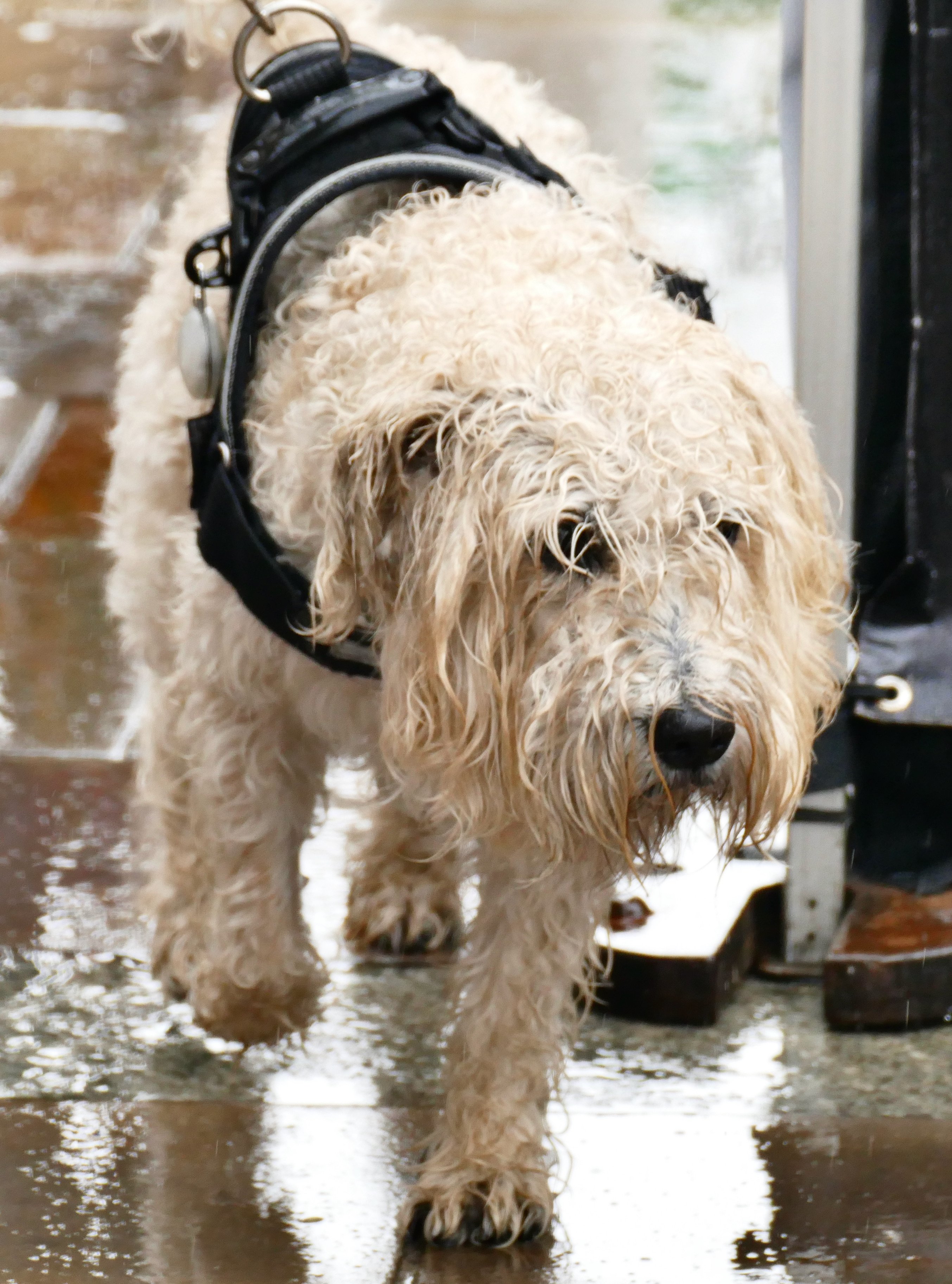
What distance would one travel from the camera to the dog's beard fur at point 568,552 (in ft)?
9.16

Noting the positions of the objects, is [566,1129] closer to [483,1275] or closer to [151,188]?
[483,1275]

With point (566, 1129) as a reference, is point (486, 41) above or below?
above

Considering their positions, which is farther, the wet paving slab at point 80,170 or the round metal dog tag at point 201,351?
the wet paving slab at point 80,170

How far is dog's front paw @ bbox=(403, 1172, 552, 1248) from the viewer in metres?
3.32

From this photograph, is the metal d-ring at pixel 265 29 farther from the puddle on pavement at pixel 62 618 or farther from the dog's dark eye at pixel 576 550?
the puddle on pavement at pixel 62 618

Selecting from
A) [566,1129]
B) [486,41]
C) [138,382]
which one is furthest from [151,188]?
[566,1129]

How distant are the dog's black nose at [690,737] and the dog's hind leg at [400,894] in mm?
1490

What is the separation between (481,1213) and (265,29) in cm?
217

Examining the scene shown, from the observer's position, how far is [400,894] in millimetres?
4266

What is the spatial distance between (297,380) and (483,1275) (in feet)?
4.83

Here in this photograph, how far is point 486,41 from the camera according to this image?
36.9 feet

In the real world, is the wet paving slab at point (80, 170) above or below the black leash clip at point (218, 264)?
above

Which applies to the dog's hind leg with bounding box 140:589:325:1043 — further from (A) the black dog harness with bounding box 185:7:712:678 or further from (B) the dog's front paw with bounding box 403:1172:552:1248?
(B) the dog's front paw with bounding box 403:1172:552:1248

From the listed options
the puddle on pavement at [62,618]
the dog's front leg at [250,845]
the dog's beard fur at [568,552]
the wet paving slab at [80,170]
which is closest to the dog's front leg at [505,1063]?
the dog's beard fur at [568,552]
